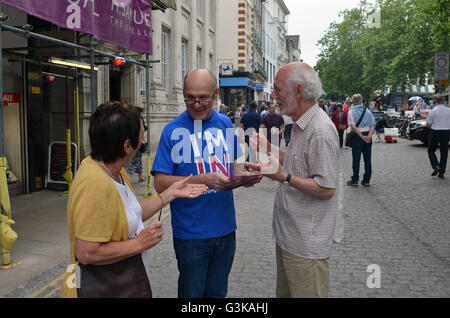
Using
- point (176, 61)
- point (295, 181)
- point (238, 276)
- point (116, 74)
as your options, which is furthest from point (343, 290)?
point (176, 61)

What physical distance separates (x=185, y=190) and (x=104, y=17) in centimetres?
530

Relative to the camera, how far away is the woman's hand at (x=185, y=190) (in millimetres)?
2299

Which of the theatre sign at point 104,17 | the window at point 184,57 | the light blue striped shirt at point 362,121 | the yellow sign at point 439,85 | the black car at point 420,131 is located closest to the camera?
the theatre sign at point 104,17

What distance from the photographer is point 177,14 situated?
17.5 m

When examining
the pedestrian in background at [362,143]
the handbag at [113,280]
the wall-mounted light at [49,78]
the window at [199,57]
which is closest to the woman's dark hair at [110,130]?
the handbag at [113,280]

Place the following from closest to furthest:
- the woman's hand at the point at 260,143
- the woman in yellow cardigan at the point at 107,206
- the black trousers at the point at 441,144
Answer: the woman in yellow cardigan at the point at 107,206
the woman's hand at the point at 260,143
the black trousers at the point at 441,144

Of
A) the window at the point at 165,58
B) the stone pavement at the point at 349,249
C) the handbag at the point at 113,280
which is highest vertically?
the window at the point at 165,58

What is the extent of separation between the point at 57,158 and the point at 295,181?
8142 millimetres

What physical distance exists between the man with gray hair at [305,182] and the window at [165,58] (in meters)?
15.2

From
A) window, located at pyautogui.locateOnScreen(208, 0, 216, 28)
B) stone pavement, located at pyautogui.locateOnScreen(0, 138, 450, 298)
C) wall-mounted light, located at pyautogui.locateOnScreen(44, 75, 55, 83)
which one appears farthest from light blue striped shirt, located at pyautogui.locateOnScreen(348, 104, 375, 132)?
window, located at pyautogui.locateOnScreen(208, 0, 216, 28)

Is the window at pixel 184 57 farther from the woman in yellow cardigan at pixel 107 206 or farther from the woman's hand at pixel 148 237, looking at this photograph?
the woman's hand at pixel 148 237

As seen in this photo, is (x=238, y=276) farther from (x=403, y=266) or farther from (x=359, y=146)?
(x=359, y=146)

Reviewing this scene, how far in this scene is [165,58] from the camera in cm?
1747

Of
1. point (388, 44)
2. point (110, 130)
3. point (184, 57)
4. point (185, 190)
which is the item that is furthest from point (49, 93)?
point (388, 44)
